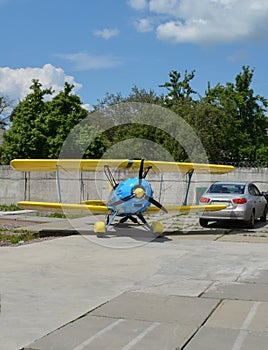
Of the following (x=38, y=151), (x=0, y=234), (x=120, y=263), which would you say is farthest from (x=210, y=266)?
(x=38, y=151)

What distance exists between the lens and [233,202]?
1484 cm

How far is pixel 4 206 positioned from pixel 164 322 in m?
18.4

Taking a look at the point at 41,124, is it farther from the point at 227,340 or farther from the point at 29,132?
the point at 227,340

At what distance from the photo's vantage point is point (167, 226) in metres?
15.9

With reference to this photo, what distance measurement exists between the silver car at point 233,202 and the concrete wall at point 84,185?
21.3 feet

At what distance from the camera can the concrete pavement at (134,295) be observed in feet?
15.8

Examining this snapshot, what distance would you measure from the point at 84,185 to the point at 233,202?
31.6ft

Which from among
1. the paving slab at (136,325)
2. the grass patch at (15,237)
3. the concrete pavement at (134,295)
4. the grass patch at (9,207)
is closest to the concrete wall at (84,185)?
the grass patch at (9,207)

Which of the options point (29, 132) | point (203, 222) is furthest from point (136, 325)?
point (29, 132)

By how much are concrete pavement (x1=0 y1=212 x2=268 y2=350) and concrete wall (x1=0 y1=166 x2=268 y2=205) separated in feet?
34.8

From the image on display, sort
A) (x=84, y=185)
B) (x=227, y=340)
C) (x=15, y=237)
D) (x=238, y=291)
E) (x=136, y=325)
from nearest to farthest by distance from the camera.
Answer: (x=227, y=340) < (x=136, y=325) < (x=238, y=291) < (x=15, y=237) < (x=84, y=185)

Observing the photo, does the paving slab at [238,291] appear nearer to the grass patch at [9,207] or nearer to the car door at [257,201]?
the car door at [257,201]

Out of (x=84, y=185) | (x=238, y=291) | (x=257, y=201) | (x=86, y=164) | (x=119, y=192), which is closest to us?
(x=238, y=291)

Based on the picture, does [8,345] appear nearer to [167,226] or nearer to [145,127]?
[167,226]
